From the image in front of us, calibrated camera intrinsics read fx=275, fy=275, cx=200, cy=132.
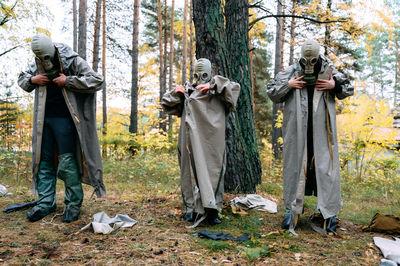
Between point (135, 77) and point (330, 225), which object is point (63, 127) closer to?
point (330, 225)

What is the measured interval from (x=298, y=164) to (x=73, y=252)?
2595mm

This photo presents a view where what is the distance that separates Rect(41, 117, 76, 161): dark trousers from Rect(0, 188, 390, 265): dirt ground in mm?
865

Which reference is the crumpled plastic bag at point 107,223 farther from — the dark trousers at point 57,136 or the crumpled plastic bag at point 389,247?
the crumpled plastic bag at point 389,247

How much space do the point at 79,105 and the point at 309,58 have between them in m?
3.00

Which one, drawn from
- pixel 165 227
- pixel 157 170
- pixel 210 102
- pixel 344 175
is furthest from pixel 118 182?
pixel 344 175

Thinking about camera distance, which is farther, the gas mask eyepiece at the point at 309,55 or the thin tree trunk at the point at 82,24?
the thin tree trunk at the point at 82,24

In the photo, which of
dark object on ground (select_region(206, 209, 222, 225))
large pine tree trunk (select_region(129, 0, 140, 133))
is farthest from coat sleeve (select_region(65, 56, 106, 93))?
large pine tree trunk (select_region(129, 0, 140, 133))

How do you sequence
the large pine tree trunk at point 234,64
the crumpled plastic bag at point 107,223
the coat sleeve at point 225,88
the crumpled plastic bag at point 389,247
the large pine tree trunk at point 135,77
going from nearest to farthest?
the crumpled plastic bag at point 389,247, the crumpled plastic bag at point 107,223, the coat sleeve at point 225,88, the large pine tree trunk at point 234,64, the large pine tree trunk at point 135,77

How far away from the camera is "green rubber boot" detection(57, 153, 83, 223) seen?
3.51m

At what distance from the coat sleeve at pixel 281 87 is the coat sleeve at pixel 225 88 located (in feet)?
1.58

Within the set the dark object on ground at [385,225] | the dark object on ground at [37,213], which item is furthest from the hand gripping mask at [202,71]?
the dark object on ground at [385,225]

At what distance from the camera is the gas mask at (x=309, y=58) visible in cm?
325

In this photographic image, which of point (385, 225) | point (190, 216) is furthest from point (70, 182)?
point (385, 225)

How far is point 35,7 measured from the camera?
9.88 meters
